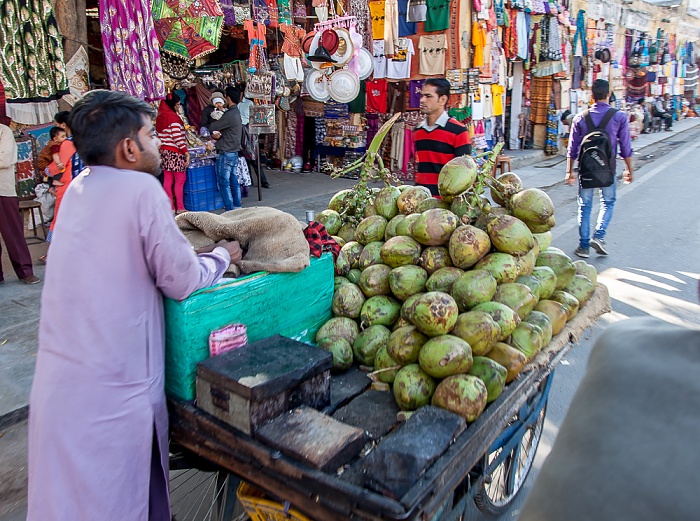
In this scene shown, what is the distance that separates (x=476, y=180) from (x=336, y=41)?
257 inches

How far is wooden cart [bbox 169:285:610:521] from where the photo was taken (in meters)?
1.44

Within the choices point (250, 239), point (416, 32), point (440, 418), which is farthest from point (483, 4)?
point (440, 418)

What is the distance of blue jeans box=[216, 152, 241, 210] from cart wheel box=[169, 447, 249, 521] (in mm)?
6123

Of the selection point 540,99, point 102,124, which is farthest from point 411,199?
point 540,99

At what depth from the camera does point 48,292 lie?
1803 mm

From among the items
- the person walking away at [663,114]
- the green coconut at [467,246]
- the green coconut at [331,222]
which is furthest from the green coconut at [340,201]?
the person walking away at [663,114]

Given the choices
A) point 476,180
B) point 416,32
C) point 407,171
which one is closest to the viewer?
point 476,180

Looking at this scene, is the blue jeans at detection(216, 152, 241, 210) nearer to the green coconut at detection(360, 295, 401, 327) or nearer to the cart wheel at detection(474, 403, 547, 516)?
the green coconut at detection(360, 295, 401, 327)

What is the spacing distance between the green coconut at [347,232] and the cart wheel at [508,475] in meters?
1.36

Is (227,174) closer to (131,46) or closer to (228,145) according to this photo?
(228,145)

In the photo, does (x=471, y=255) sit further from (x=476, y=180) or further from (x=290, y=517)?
(x=290, y=517)

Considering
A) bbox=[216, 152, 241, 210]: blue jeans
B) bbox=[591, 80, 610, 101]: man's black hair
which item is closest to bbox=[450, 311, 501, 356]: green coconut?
bbox=[591, 80, 610, 101]: man's black hair

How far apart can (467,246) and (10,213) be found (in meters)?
4.96

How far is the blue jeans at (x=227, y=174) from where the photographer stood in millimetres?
8445
